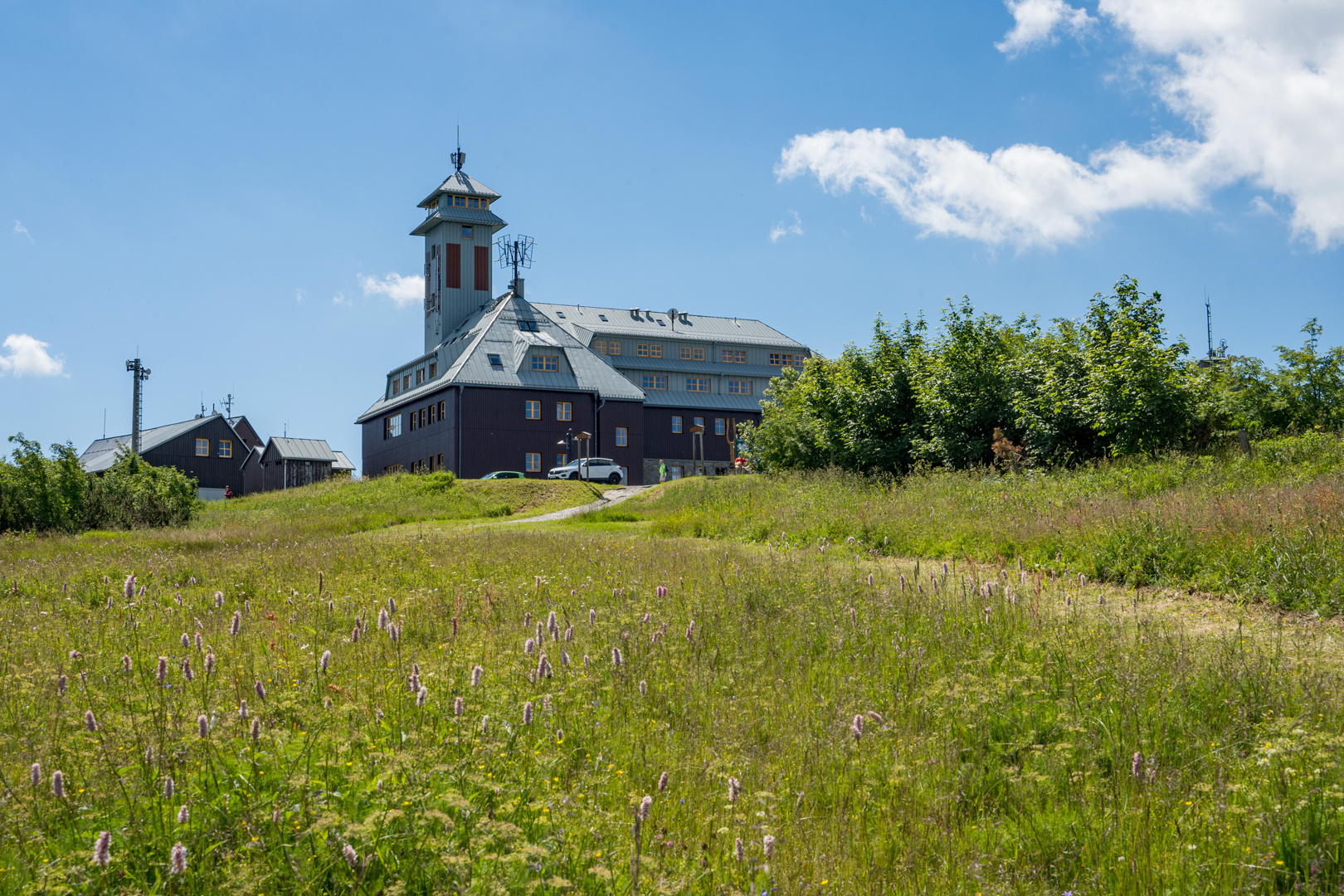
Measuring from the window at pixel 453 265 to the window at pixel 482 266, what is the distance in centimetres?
98

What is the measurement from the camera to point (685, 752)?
5410 mm

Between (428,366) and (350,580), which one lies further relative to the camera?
(428,366)

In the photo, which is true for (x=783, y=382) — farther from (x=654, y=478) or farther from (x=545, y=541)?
(x=545, y=541)

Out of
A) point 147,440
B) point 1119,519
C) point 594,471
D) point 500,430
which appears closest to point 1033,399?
point 1119,519

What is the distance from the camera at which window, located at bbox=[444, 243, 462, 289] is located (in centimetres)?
6044

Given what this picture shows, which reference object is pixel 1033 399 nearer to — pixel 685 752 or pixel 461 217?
pixel 685 752

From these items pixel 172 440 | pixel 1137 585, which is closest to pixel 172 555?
pixel 1137 585

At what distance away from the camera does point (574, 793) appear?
14.8ft

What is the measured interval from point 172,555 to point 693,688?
11829mm

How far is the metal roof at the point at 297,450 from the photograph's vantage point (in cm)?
7125

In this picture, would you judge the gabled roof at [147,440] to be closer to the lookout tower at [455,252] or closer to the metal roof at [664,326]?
the lookout tower at [455,252]

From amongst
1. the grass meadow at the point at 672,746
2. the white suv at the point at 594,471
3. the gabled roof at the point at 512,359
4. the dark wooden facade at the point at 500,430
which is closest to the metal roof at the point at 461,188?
the gabled roof at the point at 512,359

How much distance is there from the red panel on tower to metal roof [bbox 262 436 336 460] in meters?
21.7

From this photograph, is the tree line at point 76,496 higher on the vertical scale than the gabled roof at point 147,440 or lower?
lower
